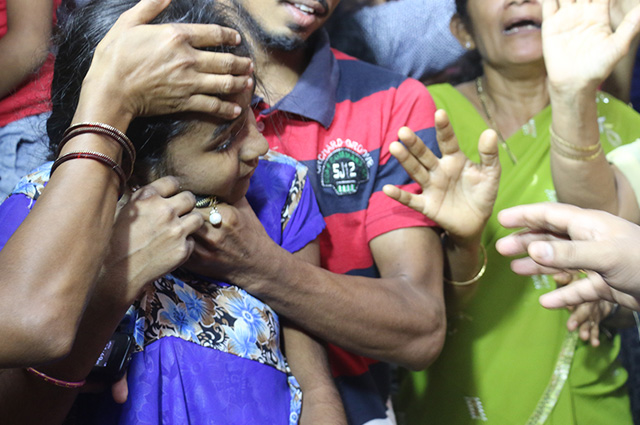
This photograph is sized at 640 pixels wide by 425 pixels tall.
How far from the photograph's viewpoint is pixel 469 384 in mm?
1982

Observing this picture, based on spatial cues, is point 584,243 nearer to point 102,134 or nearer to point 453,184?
point 453,184

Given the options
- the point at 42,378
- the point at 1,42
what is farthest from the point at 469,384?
the point at 1,42

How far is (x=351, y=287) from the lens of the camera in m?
1.52

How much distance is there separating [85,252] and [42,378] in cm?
25

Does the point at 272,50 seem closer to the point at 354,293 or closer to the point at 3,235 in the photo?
the point at 354,293

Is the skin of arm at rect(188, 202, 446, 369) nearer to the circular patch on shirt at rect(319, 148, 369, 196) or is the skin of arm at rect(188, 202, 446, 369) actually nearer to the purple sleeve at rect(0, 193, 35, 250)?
the circular patch on shirt at rect(319, 148, 369, 196)

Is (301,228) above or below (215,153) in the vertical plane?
below

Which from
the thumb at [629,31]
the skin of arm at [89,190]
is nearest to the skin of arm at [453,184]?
the thumb at [629,31]

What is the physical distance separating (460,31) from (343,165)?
0.93m

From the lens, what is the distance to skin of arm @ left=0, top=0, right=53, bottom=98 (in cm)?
166

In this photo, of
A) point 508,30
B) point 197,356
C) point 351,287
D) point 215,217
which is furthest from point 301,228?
point 508,30

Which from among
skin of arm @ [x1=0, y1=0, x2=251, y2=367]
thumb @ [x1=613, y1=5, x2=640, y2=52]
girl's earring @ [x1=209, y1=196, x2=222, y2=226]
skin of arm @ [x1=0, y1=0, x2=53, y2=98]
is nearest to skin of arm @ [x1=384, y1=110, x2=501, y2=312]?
thumb @ [x1=613, y1=5, x2=640, y2=52]

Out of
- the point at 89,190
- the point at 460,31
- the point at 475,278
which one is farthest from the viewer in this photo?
the point at 460,31

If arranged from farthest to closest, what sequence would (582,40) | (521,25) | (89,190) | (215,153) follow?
(521,25) → (582,40) → (215,153) → (89,190)
